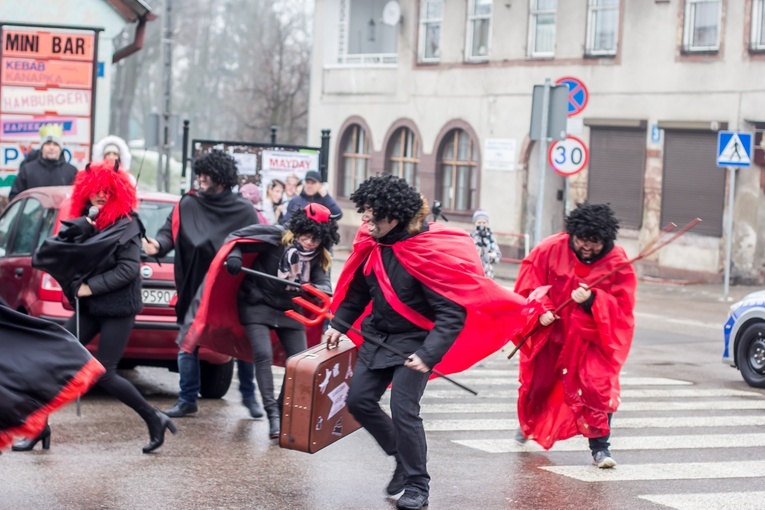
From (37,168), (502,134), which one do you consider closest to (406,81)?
(502,134)

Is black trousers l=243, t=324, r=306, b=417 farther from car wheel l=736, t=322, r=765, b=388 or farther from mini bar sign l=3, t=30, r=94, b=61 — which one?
mini bar sign l=3, t=30, r=94, b=61

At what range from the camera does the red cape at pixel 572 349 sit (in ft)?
27.4

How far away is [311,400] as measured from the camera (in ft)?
23.5

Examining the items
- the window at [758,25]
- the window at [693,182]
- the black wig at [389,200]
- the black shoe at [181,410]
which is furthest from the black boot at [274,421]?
the window at [758,25]

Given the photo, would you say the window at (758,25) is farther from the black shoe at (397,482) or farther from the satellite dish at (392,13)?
the black shoe at (397,482)

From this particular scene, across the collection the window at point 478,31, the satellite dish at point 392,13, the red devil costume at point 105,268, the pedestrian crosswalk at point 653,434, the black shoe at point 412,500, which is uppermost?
the satellite dish at point 392,13

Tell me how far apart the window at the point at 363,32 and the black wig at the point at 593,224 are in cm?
3079

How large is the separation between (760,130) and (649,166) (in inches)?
108

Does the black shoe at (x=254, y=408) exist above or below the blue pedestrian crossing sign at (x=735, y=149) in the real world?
below

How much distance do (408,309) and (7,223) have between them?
16.7 ft

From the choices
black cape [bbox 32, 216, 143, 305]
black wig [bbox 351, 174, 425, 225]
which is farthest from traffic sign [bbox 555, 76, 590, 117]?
black wig [bbox 351, 174, 425, 225]

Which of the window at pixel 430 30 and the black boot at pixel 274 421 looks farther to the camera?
the window at pixel 430 30

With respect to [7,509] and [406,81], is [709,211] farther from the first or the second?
[7,509]

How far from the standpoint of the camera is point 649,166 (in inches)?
1076
